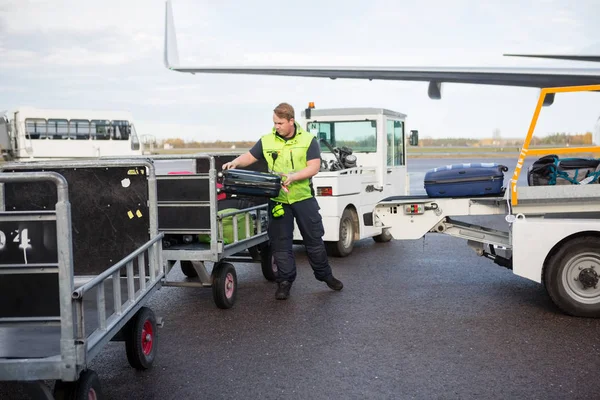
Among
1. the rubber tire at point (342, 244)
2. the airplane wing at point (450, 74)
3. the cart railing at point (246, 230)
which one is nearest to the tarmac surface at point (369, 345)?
the cart railing at point (246, 230)

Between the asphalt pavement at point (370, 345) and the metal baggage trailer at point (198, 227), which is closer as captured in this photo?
the asphalt pavement at point (370, 345)

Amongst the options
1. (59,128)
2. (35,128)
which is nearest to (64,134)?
(59,128)

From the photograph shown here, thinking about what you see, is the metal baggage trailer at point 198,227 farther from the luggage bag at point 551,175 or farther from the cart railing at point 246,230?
the luggage bag at point 551,175

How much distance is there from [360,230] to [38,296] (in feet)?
23.6

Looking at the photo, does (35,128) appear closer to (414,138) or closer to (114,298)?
(414,138)

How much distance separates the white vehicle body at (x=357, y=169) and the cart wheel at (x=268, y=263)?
1.60 m

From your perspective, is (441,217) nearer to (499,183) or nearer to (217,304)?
(499,183)

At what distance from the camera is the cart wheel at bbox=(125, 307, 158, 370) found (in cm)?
472

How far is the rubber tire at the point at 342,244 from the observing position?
32.5 feet

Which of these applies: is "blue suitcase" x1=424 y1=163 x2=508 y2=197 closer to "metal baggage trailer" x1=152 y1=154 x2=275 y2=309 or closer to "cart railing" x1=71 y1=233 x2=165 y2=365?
"metal baggage trailer" x1=152 y1=154 x2=275 y2=309

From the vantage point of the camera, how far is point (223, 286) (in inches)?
264

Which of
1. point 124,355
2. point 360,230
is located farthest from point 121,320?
point 360,230

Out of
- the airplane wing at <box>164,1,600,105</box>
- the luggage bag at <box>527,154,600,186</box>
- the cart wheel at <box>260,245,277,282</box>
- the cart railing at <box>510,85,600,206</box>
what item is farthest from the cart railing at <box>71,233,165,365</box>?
the airplane wing at <box>164,1,600,105</box>

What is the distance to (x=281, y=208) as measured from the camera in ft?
23.1
